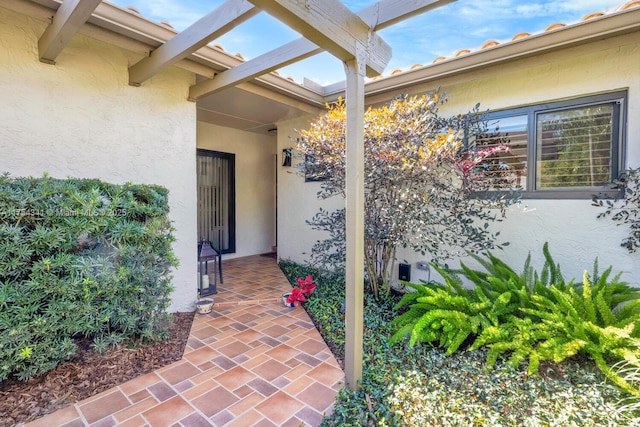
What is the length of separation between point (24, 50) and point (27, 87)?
0.35 m

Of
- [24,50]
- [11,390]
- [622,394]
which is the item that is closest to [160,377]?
[11,390]

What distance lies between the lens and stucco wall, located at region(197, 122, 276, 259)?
7543 mm

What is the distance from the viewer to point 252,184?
8.16 m

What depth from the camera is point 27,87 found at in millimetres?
3072

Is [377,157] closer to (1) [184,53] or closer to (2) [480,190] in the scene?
(2) [480,190]

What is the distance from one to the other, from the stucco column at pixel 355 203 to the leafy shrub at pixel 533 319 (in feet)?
2.28

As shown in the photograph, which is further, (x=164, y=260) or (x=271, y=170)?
(x=271, y=170)

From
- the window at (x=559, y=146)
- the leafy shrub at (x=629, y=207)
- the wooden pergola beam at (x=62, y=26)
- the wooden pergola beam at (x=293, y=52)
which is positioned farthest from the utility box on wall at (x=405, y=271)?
the wooden pergola beam at (x=62, y=26)

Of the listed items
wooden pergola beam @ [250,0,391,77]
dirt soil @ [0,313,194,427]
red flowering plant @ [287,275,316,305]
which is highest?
wooden pergola beam @ [250,0,391,77]

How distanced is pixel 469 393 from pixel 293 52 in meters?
3.39

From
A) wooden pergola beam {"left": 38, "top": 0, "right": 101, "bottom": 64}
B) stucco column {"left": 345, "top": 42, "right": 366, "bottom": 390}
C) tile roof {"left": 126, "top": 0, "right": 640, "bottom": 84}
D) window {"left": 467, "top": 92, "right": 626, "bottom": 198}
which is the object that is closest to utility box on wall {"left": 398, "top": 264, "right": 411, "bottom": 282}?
window {"left": 467, "top": 92, "right": 626, "bottom": 198}

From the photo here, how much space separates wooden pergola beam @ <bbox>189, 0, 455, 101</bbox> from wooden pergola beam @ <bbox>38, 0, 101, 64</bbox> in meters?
1.50

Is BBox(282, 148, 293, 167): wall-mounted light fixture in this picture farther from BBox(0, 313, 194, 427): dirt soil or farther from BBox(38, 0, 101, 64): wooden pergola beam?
BBox(0, 313, 194, 427): dirt soil

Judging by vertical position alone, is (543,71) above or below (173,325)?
above
